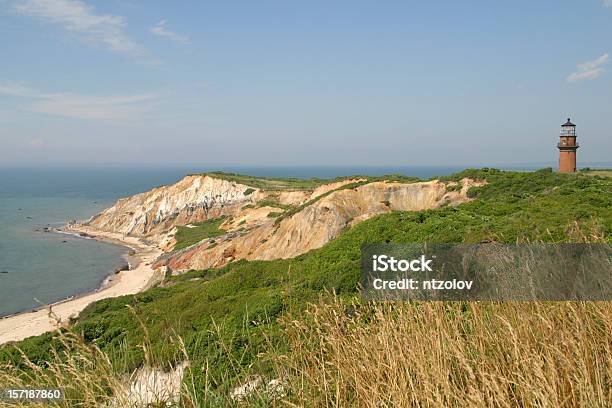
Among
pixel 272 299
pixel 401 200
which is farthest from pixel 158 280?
pixel 272 299

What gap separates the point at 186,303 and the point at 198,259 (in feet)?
61.5

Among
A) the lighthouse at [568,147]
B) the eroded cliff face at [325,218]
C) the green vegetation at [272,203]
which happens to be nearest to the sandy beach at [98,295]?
the eroded cliff face at [325,218]

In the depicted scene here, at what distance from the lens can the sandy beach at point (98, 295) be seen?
91.7 feet

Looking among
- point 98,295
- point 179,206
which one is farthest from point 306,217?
point 179,206

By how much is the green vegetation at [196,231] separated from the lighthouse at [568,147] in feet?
121

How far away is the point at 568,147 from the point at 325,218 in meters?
21.4

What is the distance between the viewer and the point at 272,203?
57188mm

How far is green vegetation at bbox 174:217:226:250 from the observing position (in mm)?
52403

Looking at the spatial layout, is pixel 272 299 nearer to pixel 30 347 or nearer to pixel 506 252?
pixel 506 252

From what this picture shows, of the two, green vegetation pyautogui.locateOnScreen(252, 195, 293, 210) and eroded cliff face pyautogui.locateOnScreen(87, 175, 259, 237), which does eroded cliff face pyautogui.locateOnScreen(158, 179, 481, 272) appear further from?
eroded cliff face pyautogui.locateOnScreen(87, 175, 259, 237)

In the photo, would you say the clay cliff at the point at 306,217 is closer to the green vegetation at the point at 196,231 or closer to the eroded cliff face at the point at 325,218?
the eroded cliff face at the point at 325,218

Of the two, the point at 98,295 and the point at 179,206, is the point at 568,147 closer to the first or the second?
the point at 98,295

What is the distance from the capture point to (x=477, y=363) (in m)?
2.89

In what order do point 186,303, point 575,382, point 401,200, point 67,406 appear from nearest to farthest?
point 575,382 < point 67,406 < point 186,303 < point 401,200
